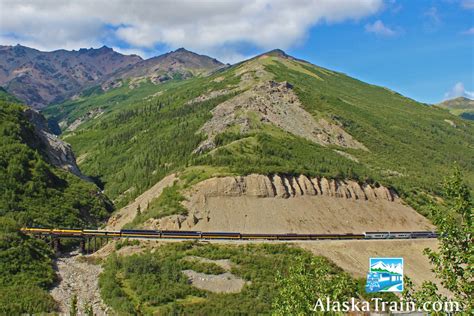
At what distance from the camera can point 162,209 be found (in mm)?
86125

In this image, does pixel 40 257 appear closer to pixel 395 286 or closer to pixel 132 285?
pixel 132 285

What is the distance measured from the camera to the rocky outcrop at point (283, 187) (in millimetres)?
91688

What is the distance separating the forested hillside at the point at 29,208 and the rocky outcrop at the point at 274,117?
35462 millimetres

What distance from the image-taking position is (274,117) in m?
146

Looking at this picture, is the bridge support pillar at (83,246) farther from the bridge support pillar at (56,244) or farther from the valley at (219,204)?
the bridge support pillar at (56,244)

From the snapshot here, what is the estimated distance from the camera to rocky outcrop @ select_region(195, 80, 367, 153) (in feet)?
449

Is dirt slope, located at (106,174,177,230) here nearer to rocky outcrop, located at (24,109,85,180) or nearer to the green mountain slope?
the green mountain slope

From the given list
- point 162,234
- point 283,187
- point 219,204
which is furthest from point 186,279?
point 283,187

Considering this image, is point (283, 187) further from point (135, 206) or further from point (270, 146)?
point (135, 206)

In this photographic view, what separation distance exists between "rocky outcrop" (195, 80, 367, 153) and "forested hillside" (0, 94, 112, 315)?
1396 inches

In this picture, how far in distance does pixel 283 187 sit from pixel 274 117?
54514 mm

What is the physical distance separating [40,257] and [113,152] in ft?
364

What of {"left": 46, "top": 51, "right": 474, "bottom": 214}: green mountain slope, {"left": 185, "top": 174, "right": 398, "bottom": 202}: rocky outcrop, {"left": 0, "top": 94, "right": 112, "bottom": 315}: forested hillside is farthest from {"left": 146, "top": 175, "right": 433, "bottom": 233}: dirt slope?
{"left": 0, "top": 94, "right": 112, "bottom": 315}: forested hillside

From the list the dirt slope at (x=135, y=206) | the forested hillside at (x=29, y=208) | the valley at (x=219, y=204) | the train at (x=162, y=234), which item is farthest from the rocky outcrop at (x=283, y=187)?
the forested hillside at (x=29, y=208)
